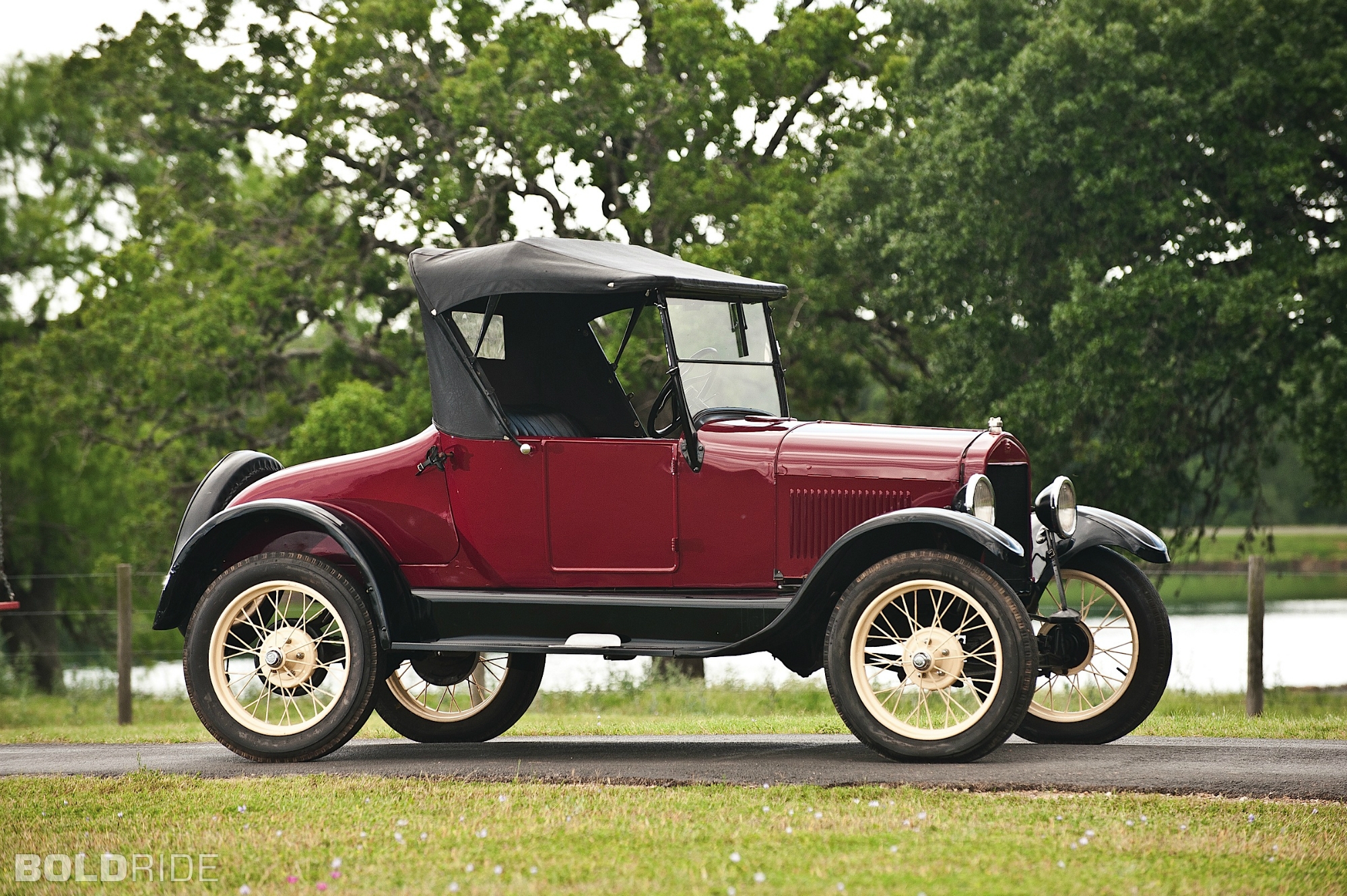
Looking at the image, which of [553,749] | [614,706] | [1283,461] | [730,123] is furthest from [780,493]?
[1283,461]

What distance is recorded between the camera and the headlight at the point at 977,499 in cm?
711

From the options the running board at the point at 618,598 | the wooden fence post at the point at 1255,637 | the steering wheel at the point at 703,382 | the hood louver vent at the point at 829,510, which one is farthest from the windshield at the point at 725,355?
the wooden fence post at the point at 1255,637

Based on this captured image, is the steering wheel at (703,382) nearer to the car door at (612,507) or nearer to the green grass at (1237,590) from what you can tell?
the car door at (612,507)

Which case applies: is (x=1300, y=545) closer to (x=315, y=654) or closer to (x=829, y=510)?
(x=829, y=510)

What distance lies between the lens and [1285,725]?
381 inches

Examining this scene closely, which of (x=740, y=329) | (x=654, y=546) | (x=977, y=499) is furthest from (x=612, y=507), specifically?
(x=977, y=499)

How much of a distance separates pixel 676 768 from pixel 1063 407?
36.4 feet

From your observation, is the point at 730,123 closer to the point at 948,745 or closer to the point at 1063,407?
the point at 1063,407

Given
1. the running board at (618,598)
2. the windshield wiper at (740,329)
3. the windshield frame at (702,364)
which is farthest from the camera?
the windshield wiper at (740,329)

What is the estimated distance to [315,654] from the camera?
7852 millimetres

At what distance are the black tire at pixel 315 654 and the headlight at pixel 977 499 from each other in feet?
9.86

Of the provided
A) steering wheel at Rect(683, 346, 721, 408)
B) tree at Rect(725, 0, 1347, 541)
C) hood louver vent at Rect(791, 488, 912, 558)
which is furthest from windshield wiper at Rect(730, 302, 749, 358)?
tree at Rect(725, 0, 1347, 541)

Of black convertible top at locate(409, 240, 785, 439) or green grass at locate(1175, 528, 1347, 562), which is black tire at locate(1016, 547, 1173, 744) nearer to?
black convertible top at locate(409, 240, 785, 439)

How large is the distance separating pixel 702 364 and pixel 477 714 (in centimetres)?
255
